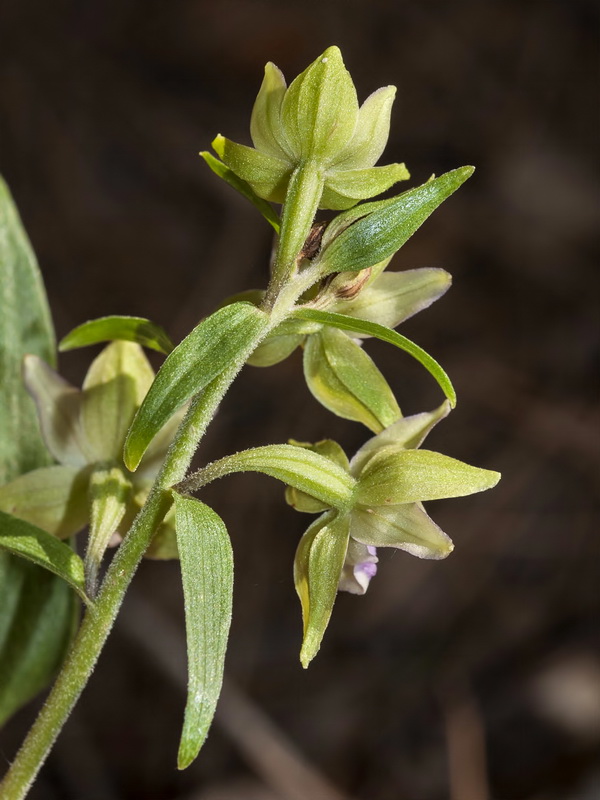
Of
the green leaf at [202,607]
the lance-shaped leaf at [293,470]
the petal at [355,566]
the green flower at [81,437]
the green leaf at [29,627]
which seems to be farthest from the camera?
the green leaf at [29,627]

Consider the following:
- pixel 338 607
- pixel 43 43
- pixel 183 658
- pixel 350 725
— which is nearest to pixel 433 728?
pixel 350 725

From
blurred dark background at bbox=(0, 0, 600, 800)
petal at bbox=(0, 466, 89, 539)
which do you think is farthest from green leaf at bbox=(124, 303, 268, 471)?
blurred dark background at bbox=(0, 0, 600, 800)

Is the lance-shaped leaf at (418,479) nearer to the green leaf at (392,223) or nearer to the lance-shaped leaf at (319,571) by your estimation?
the lance-shaped leaf at (319,571)

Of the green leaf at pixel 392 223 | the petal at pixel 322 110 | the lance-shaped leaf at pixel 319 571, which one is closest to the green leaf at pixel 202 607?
the lance-shaped leaf at pixel 319 571

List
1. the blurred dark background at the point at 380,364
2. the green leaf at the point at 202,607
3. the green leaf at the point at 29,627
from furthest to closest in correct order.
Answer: the blurred dark background at the point at 380,364 → the green leaf at the point at 29,627 → the green leaf at the point at 202,607

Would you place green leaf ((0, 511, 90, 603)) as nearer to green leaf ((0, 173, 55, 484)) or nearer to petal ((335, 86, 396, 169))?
green leaf ((0, 173, 55, 484))

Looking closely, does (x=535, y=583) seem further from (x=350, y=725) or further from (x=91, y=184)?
(x=91, y=184)

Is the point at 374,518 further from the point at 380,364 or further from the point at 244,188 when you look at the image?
the point at 380,364
